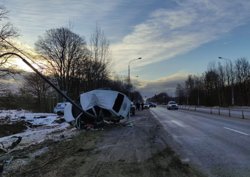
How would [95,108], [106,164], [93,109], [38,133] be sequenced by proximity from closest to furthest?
[106,164]
[38,133]
[93,109]
[95,108]

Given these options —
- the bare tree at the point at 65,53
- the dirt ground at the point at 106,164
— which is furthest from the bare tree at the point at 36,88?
the dirt ground at the point at 106,164

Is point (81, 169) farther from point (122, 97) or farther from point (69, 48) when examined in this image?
point (69, 48)

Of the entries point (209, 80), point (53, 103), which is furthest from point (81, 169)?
point (209, 80)

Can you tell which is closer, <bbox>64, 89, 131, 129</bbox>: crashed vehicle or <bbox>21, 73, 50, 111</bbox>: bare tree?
<bbox>64, 89, 131, 129</bbox>: crashed vehicle

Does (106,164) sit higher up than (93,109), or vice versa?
(93,109)

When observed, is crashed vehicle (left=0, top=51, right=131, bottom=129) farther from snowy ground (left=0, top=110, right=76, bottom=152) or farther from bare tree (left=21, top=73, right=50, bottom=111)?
bare tree (left=21, top=73, right=50, bottom=111)

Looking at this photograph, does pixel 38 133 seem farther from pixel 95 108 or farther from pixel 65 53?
pixel 65 53

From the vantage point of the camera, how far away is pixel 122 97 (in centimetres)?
2808

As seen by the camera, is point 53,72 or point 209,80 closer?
point 53,72

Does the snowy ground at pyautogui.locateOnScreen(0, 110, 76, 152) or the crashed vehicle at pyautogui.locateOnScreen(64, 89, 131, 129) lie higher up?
the crashed vehicle at pyautogui.locateOnScreen(64, 89, 131, 129)

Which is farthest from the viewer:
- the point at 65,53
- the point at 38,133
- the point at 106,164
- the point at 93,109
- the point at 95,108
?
the point at 65,53

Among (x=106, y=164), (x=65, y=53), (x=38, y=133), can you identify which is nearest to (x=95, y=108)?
(x=38, y=133)

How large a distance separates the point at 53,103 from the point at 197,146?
76.9 metres

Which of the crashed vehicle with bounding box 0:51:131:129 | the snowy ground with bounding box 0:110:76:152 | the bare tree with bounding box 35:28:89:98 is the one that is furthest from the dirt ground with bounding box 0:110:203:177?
the bare tree with bounding box 35:28:89:98
